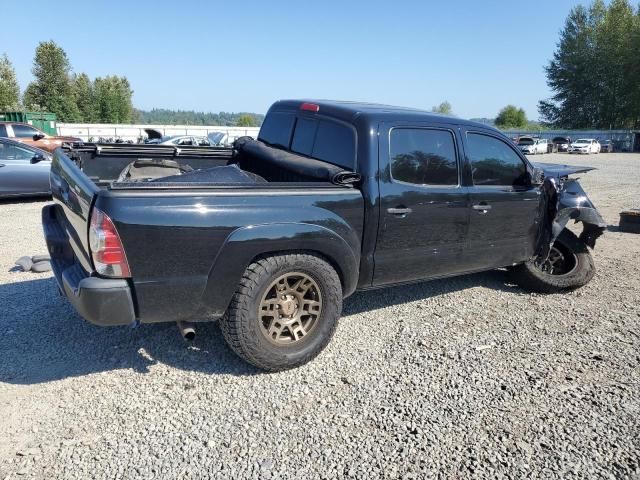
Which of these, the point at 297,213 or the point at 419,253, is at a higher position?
the point at 297,213

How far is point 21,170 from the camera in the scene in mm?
10062

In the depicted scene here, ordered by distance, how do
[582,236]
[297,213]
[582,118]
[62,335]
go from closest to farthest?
[297,213]
[62,335]
[582,236]
[582,118]

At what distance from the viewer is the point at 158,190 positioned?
9.46 feet

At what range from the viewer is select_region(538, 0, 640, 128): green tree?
66.4 metres

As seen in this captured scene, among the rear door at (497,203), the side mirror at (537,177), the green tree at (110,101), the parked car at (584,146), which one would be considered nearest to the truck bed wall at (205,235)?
the rear door at (497,203)

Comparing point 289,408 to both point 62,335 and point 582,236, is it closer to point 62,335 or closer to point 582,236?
point 62,335

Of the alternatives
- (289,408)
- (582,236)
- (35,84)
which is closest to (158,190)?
(289,408)

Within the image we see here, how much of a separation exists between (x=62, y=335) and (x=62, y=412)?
113 cm

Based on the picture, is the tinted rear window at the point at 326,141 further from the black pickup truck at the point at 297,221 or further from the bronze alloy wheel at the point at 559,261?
the bronze alloy wheel at the point at 559,261

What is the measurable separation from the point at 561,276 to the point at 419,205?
2.38 metres

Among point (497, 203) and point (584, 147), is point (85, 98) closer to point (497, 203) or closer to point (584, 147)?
point (584, 147)

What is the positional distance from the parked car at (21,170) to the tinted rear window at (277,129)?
7260 mm

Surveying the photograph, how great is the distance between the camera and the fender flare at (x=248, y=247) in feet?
10.1

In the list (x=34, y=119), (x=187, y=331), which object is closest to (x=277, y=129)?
(x=187, y=331)
